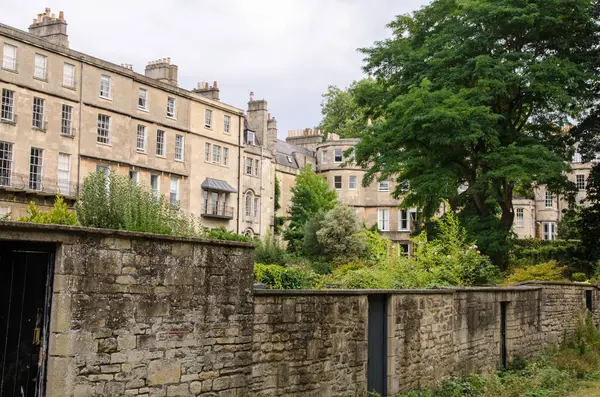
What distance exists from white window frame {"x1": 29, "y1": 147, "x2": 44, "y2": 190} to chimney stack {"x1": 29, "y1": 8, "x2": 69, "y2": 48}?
6.60 m

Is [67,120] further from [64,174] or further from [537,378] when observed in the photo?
[537,378]

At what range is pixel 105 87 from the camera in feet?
137

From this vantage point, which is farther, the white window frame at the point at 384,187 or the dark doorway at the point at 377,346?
the white window frame at the point at 384,187

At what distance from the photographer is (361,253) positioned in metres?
45.3

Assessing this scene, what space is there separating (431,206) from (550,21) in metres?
8.86

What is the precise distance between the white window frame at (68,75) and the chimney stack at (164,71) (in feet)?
29.1

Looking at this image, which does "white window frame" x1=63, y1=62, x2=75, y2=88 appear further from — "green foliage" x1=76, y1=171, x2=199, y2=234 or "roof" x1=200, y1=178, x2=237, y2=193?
"green foliage" x1=76, y1=171, x2=199, y2=234

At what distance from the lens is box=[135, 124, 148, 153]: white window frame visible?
44344 mm

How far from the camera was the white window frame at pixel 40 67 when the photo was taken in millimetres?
37719

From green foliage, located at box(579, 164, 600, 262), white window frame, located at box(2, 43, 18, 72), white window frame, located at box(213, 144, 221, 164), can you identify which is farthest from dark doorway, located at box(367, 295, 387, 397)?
white window frame, located at box(213, 144, 221, 164)

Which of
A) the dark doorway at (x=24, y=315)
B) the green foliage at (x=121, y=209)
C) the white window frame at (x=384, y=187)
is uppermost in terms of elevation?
the white window frame at (x=384, y=187)

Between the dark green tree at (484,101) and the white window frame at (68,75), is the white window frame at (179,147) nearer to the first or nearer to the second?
the white window frame at (68,75)

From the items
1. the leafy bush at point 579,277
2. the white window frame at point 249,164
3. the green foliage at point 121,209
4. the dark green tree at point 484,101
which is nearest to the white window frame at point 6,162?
the dark green tree at point 484,101

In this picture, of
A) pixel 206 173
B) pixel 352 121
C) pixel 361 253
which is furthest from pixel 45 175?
pixel 352 121
